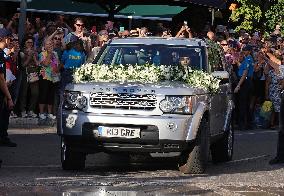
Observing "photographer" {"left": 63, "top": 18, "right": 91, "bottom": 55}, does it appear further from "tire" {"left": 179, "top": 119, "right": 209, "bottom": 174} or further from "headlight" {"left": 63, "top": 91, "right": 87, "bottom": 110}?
"tire" {"left": 179, "top": 119, "right": 209, "bottom": 174}

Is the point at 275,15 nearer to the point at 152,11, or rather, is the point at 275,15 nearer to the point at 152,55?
the point at 152,11

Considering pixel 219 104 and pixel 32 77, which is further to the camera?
pixel 32 77

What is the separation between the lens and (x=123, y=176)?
11812 millimetres

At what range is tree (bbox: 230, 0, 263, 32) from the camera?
33.9m

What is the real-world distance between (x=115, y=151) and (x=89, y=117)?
1.86 ft

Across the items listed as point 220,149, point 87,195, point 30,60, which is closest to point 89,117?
point 87,195

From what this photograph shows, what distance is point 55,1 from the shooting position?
2595 centimetres

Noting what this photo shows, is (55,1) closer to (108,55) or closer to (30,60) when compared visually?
(30,60)

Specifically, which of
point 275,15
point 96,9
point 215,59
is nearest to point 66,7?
point 96,9

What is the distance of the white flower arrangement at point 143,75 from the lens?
40.8 ft

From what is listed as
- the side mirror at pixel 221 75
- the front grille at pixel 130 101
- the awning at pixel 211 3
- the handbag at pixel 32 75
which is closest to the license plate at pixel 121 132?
the front grille at pixel 130 101

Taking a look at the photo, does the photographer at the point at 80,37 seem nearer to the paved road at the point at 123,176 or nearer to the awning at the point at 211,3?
the paved road at the point at 123,176

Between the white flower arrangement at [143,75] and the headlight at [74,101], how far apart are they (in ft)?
1.33

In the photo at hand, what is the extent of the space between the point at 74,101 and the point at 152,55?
71.6 inches
